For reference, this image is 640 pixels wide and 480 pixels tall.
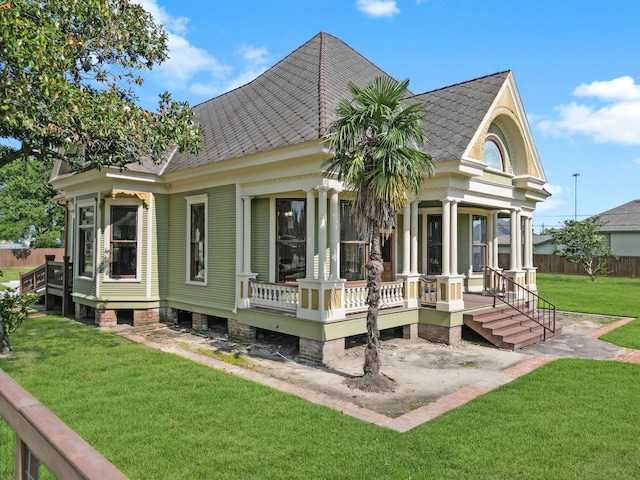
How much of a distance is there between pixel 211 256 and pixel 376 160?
642 centimetres

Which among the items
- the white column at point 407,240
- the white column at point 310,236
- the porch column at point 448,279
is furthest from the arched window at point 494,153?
the white column at point 310,236

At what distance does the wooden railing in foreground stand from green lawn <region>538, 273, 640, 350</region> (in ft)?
41.2

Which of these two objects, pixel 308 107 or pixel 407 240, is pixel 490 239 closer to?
pixel 407 240

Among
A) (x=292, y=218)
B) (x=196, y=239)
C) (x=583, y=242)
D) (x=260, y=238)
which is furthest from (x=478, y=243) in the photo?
(x=583, y=242)

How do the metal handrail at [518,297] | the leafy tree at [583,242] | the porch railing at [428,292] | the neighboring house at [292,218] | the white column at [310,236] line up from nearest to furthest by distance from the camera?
the white column at [310,236] < the neighboring house at [292,218] < the porch railing at [428,292] < the metal handrail at [518,297] < the leafy tree at [583,242]

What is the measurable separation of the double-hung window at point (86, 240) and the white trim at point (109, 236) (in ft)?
3.52

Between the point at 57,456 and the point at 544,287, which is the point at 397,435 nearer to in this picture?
the point at 57,456

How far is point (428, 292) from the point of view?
38.3 ft

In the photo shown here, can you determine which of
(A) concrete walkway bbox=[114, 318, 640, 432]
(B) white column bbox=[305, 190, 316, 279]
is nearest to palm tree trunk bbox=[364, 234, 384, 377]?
(A) concrete walkway bbox=[114, 318, 640, 432]

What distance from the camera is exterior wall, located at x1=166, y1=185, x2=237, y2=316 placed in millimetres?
11625

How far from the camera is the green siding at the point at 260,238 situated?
11.4m

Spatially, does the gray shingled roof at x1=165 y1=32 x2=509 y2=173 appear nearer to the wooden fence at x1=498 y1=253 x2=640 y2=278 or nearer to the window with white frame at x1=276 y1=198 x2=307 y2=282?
the window with white frame at x1=276 y1=198 x2=307 y2=282

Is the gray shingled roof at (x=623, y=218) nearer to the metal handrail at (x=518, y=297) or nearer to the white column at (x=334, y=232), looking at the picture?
the metal handrail at (x=518, y=297)

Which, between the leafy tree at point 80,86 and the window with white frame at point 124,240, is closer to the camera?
the leafy tree at point 80,86
